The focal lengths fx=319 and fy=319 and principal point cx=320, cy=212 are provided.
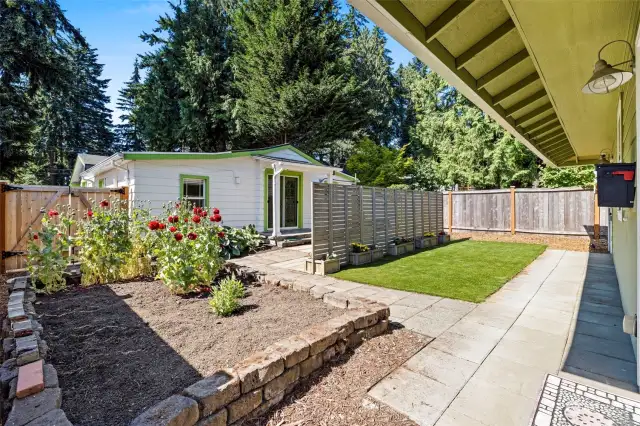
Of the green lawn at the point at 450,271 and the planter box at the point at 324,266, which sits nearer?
the green lawn at the point at 450,271

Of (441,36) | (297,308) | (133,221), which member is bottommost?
(297,308)

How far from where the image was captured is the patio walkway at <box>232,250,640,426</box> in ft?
7.06

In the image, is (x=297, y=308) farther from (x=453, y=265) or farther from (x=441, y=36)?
(x=453, y=265)

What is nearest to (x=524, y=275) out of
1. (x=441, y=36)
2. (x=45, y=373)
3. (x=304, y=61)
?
(x=441, y=36)

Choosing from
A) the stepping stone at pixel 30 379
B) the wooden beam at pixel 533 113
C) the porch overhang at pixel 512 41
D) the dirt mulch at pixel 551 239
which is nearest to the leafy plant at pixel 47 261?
the stepping stone at pixel 30 379

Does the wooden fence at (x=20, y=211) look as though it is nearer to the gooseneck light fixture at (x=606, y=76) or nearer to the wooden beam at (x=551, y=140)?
the gooseneck light fixture at (x=606, y=76)

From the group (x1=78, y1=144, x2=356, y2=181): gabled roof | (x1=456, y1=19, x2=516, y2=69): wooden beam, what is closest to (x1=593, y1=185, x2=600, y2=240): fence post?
(x1=78, y1=144, x2=356, y2=181): gabled roof

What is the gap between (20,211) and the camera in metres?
5.77

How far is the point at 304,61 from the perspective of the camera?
17594mm

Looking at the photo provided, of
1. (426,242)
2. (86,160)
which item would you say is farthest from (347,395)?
(86,160)

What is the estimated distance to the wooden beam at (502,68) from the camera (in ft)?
10.2

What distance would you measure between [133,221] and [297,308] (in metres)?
3.68

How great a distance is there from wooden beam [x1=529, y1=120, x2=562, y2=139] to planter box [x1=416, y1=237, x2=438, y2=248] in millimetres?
3992

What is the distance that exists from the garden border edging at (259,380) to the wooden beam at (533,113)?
13.4 feet
